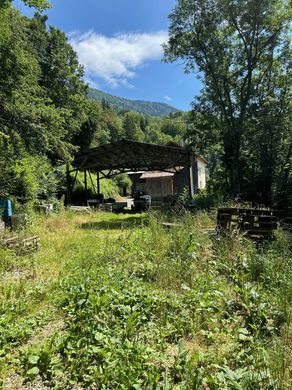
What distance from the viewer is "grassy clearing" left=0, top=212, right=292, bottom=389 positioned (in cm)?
242

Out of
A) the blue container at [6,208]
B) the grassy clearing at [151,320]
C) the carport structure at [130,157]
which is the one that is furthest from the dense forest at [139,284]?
the carport structure at [130,157]

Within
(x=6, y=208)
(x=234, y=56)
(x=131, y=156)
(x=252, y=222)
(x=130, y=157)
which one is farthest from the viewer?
(x=130, y=157)

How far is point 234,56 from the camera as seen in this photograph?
15898 millimetres

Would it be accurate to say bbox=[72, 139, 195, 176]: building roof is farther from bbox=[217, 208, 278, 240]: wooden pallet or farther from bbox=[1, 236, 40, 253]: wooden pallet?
bbox=[1, 236, 40, 253]: wooden pallet

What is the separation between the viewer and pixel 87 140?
26016 millimetres

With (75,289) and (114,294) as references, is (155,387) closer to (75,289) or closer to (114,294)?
(114,294)

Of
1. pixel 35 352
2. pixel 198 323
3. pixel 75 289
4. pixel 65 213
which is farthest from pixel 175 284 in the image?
pixel 65 213

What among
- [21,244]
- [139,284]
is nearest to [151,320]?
[139,284]

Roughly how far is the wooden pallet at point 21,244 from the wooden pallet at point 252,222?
157 inches

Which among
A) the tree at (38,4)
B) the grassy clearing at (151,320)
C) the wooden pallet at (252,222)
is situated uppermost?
the tree at (38,4)

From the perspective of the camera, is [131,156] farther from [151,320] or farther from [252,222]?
[151,320]

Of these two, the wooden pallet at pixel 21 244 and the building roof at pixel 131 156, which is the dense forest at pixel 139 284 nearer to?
the wooden pallet at pixel 21 244

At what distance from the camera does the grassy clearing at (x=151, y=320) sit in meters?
2.42

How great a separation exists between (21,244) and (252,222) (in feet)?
15.9
